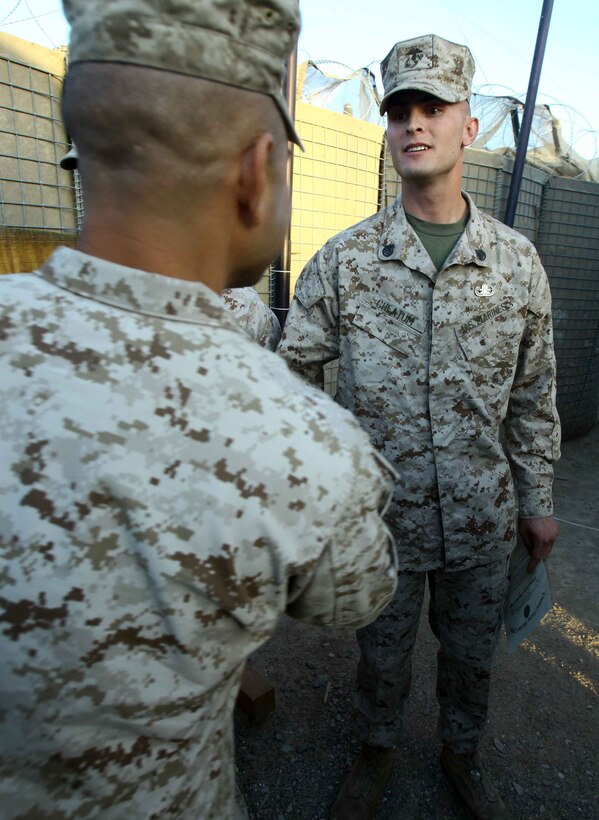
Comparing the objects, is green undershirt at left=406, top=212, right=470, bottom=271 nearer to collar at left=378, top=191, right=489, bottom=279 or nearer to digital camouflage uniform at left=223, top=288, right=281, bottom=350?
collar at left=378, top=191, right=489, bottom=279

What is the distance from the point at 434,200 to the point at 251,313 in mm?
861

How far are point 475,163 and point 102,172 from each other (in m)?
4.76

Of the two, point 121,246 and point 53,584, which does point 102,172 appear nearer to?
point 121,246

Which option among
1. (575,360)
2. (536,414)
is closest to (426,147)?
(536,414)

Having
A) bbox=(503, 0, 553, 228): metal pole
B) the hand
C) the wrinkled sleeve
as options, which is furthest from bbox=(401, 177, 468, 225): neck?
bbox=(503, 0, 553, 228): metal pole

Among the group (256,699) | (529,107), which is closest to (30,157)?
(256,699)

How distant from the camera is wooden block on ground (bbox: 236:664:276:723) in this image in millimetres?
2242

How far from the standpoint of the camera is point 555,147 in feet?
19.6

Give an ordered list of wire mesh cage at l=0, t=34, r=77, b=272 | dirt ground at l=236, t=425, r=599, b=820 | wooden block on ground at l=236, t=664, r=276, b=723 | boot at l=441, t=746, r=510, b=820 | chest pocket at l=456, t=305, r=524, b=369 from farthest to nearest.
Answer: wire mesh cage at l=0, t=34, r=77, b=272 → wooden block on ground at l=236, t=664, r=276, b=723 → dirt ground at l=236, t=425, r=599, b=820 → boot at l=441, t=746, r=510, b=820 → chest pocket at l=456, t=305, r=524, b=369

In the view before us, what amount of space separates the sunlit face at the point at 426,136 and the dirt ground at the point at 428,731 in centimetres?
213

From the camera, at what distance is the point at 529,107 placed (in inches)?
165

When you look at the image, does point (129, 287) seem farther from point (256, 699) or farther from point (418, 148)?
point (256, 699)

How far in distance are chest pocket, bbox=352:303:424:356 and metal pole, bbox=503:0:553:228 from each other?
329 cm

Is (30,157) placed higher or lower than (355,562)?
higher
